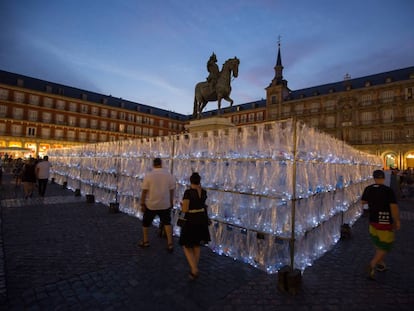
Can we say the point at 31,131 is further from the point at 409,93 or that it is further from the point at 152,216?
the point at 409,93

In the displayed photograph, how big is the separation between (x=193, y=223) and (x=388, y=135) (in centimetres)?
4084

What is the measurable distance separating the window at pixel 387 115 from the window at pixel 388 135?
5.42 feet

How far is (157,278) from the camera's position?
3.52m

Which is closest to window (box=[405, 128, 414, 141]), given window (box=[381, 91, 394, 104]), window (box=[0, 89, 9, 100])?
window (box=[381, 91, 394, 104])

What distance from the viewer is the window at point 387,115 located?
33.9 meters

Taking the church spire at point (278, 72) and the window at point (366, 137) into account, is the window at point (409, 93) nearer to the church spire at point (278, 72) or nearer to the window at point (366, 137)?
the window at point (366, 137)

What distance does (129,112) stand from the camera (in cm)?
5156

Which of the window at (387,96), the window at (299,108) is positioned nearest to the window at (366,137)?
the window at (387,96)

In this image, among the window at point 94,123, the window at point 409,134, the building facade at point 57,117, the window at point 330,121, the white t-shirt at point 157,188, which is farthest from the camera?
the window at point 94,123

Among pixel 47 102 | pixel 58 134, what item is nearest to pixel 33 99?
pixel 47 102

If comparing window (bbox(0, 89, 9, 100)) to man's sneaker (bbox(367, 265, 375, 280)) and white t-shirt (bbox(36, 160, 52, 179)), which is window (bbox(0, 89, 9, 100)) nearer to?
white t-shirt (bbox(36, 160, 52, 179))

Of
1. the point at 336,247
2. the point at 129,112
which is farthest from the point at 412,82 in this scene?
the point at 129,112

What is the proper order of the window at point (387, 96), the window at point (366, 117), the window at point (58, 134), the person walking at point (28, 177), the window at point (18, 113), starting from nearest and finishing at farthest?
1. the person walking at point (28, 177)
2. the window at point (387, 96)
3. the window at point (366, 117)
4. the window at point (18, 113)
5. the window at point (58, 134)

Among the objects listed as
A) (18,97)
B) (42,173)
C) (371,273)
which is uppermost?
(18,97)
